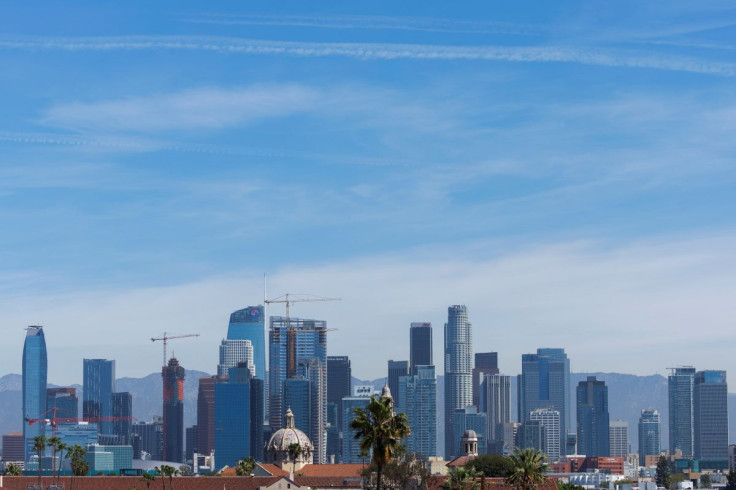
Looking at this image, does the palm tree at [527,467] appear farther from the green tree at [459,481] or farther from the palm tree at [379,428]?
the green tree at [459,481]

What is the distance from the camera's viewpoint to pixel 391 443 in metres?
103

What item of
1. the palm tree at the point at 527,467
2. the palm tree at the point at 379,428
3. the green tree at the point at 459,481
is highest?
the palm tree at the point at 379,428

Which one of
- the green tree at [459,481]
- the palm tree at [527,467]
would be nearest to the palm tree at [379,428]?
the palm tree at [527,467]

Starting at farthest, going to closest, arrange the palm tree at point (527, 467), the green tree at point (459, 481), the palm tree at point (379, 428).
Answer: the green tree at point (459, 481) → the palm tree at point (527, 467) → the palm tree at point (379, 428)

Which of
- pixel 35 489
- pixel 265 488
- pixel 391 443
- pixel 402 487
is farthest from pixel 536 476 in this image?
pixel 35 489

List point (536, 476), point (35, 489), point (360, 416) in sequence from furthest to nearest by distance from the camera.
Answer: point (35, 489), point (536, 476), point (360, 416)

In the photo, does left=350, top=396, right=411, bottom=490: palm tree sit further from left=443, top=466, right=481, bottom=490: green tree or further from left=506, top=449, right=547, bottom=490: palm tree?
left=443, top=466, right=481, bottom=490: green tree

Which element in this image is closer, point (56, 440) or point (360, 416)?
point (360, 416)

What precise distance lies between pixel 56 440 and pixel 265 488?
28.9 m

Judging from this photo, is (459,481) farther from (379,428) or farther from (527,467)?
(379,428)

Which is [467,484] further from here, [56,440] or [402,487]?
[56,440]

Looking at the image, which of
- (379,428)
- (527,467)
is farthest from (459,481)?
(379,428)

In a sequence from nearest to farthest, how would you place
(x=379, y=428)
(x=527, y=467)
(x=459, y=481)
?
1. (x=379, y=428)
2. (x=527, y=467)
3. (x=459, y=481)

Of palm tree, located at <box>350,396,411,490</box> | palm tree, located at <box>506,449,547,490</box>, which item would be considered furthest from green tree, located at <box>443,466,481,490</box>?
palm tree, located at <box>350,396,411,490</box>
